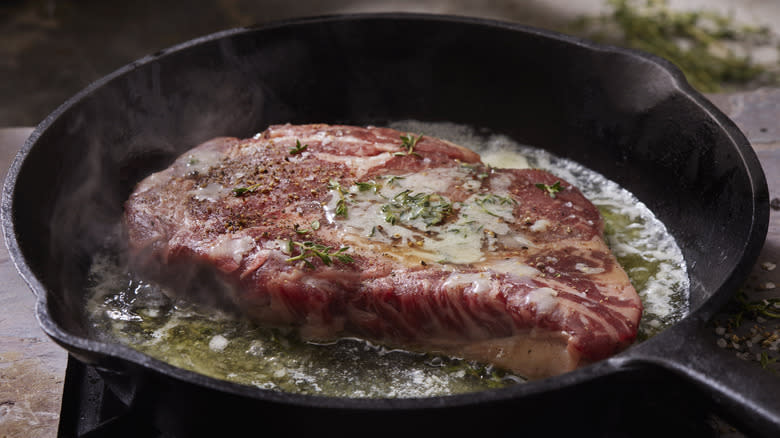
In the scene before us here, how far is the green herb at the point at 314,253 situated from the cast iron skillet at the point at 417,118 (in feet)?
2.29

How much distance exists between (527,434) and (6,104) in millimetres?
5396

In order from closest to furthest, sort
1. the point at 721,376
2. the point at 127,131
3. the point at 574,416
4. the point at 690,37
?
the point at 721,376 < the point at 574,416 < the point at 127,131 < the point at 690,37

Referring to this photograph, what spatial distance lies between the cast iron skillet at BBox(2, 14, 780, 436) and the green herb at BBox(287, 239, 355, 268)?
2.29 ft

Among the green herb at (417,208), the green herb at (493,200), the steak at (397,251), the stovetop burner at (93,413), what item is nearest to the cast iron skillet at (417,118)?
the stovetop burner at (93,413)

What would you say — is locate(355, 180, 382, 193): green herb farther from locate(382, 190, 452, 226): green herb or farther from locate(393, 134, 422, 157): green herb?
locate(393, 134, 422, 157): green herb

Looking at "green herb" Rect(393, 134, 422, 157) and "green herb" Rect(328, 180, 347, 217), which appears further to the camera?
"green herb" Rect(393, 134, 422, 157)

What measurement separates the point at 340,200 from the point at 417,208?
1.00ft

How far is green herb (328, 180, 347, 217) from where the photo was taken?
2.68m

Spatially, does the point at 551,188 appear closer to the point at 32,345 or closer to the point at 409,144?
the point at 409,144

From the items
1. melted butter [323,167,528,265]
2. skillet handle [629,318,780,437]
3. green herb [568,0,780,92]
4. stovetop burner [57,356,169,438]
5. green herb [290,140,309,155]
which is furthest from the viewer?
green herb [568,0,780,92]

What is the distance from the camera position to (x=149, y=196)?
9.36ft

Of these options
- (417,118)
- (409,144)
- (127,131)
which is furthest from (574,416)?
(127,131)

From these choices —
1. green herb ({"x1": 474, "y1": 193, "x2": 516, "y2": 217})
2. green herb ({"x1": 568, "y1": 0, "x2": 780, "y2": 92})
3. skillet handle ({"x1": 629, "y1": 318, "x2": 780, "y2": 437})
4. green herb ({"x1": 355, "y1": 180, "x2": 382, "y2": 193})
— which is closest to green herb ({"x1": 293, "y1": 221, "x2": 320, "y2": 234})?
green herb ({"x1": 355, "y1": 180, "x2": 382, "y2": 193})

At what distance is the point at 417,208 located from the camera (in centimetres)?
270
